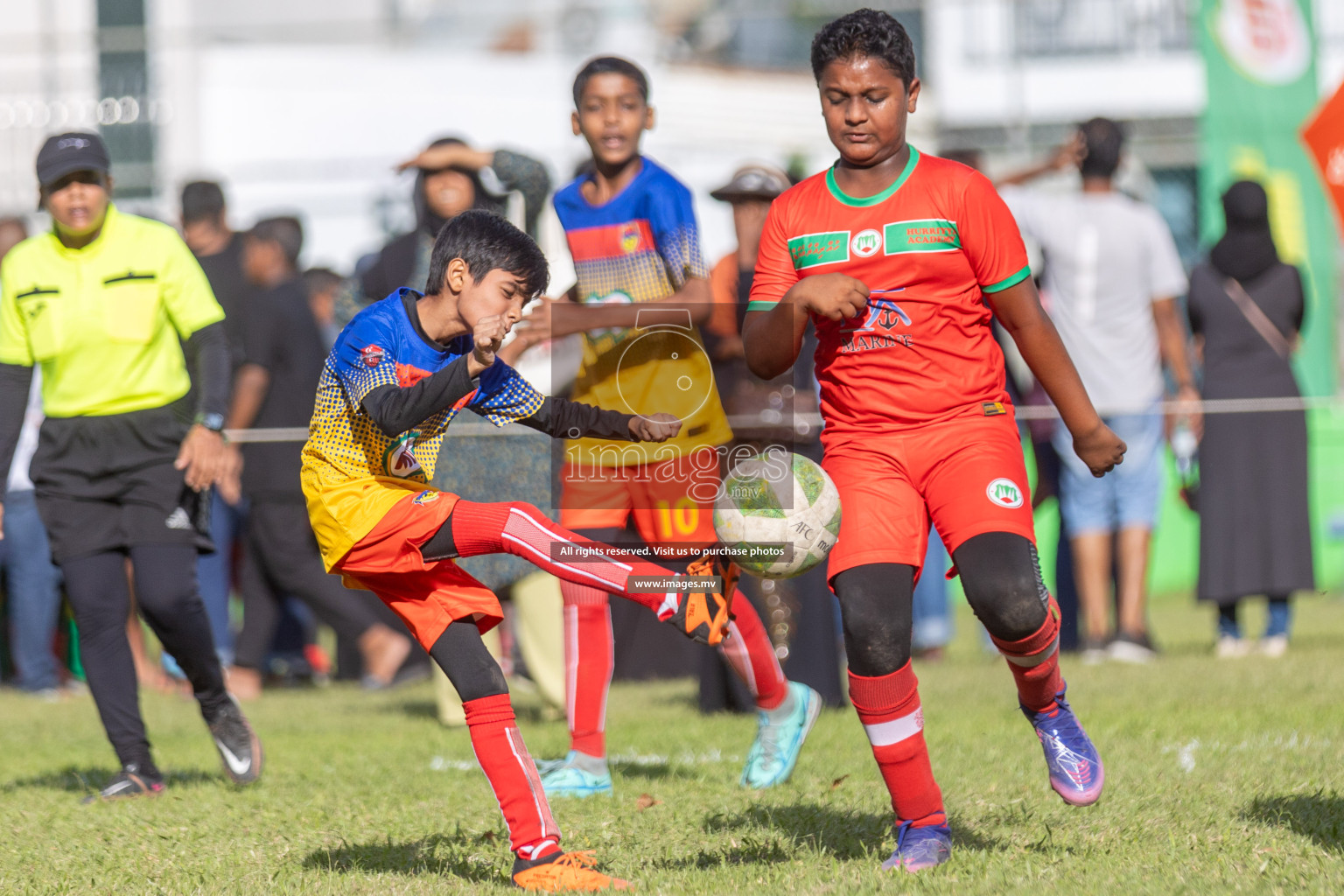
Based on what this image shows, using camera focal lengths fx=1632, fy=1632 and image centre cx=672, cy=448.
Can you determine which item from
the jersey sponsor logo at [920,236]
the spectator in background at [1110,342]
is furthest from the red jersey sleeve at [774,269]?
the spectator in background at [1110,342]

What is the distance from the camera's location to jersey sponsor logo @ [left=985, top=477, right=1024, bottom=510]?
398 cm

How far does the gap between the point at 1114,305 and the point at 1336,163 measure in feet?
4.81

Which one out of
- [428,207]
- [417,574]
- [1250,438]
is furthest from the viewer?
[1250,438]

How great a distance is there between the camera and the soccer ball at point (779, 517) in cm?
386

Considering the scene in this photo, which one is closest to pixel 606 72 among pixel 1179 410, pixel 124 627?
pixel 124 627

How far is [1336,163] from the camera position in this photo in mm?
8898

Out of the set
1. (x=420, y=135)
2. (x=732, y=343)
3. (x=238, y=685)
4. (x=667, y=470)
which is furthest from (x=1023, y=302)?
(x=420, y=135)

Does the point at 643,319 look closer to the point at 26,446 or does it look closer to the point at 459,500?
the point at 459,500

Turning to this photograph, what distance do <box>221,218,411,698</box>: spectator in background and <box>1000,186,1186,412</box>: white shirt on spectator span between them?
4043 millimetres

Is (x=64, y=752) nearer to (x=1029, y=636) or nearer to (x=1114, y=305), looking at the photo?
(x=1029, y=636)

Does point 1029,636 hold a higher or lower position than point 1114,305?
lower

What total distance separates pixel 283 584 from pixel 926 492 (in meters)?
5.69

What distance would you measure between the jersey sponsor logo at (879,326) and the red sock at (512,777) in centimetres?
125

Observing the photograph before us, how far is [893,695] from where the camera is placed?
3.97m
